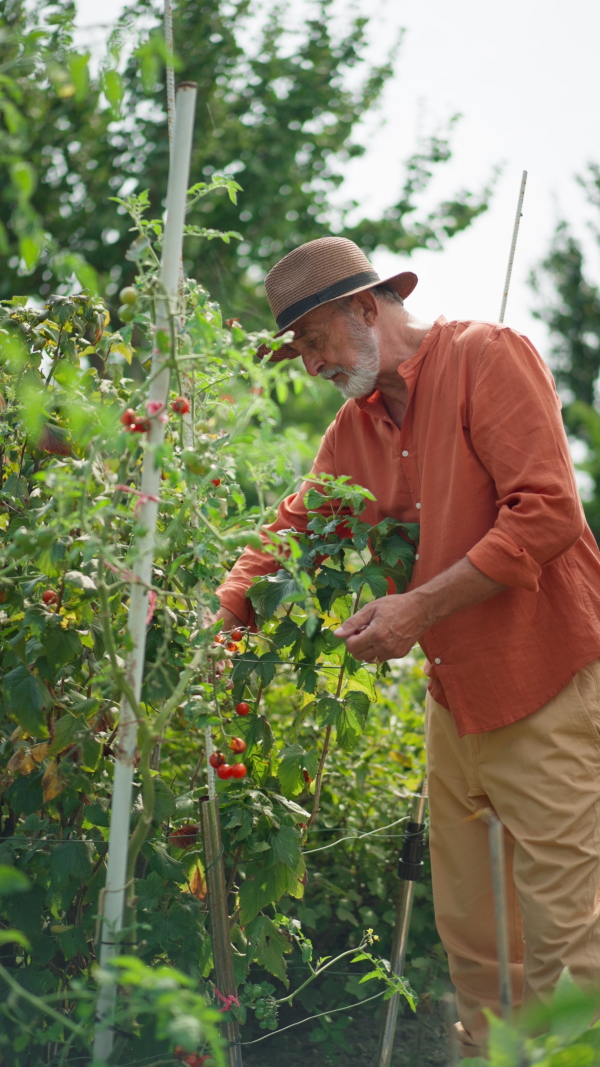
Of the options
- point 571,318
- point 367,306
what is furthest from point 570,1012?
point 571,318

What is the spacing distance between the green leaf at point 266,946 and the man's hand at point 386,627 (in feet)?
2.21

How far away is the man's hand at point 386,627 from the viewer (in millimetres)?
1868

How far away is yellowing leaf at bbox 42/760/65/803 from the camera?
1.82 meters

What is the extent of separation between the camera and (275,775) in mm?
2203

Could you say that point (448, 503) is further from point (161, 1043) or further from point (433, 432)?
point (161, 1043)

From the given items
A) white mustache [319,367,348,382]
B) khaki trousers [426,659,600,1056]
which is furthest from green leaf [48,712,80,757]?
white mustache [319,367,348,382]

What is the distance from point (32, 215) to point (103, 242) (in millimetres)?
6177

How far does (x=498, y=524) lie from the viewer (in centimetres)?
189

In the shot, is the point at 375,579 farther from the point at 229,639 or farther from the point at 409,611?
the point at 229,639

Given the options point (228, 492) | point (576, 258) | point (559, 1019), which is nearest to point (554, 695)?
point (228, 492)

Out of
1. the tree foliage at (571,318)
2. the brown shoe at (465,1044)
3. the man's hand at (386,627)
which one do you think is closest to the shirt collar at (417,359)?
the man's hand at (386,627)

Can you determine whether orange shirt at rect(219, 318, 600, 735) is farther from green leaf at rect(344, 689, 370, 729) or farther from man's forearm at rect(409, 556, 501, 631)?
green leaf at rect(344, 689, 370, 729)

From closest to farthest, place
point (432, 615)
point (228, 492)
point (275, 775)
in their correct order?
point (228, 492), point (432, 615), point (275, 775)

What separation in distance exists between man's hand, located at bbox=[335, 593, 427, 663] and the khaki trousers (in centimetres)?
41
